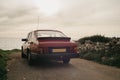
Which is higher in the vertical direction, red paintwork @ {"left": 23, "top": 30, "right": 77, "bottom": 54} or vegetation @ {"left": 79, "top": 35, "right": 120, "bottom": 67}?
red paintwork @ {"left": 23, "top": 30, "right": 77, "bottom": 54}

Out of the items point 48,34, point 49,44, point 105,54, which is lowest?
point 105,54

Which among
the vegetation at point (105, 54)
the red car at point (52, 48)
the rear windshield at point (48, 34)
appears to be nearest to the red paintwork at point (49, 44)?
the red car at point (52, 48)

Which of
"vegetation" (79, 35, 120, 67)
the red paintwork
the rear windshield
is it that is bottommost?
"vegetation" (79, 35, 120, 67)

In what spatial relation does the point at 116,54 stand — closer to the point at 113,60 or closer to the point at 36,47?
the point at 113,60

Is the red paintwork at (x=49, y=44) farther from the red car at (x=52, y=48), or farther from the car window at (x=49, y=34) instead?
the car window at (x=49, y=34)

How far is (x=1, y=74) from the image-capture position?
7156 mm

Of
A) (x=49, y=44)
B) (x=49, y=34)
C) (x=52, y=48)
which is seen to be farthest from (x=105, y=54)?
(x=49, y=44)

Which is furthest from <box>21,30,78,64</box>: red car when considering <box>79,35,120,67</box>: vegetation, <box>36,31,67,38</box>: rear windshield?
<box>79,35,120,67</box>: vegetation

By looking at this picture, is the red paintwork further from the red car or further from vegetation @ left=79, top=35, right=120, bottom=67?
vegetation @ left=79, top=35, right=120, bottom=67

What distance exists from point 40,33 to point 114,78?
4.20 meters

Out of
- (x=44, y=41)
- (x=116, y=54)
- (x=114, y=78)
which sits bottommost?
(x=114, y=78)

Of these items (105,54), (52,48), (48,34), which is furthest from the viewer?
(105,54)

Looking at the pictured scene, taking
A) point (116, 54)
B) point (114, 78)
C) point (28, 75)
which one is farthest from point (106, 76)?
point (116, 54)

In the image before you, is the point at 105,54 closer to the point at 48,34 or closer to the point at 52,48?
the point at 48,34
